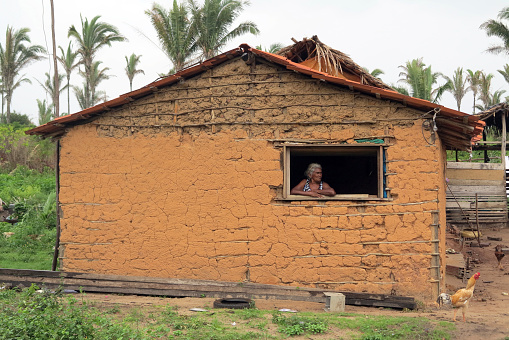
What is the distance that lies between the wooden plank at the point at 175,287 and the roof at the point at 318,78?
2.31 meters

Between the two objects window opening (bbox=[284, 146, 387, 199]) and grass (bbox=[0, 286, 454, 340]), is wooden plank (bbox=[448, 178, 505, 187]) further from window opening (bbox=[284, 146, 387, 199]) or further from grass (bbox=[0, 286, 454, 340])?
grass (bbox=[0, 286, 454, 340])

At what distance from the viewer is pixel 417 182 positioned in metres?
7.37

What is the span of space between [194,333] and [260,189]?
2.72 m

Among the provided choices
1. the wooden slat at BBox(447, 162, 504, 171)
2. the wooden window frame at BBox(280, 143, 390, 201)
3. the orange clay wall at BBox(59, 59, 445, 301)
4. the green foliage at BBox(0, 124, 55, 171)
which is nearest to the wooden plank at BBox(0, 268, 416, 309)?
the orange clay wall at BBox(59, 59, 445, 301)

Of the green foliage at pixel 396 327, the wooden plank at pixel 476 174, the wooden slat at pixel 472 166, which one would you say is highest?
the wooden slat at pixel 472 166

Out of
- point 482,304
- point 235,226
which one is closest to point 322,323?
point 235,226

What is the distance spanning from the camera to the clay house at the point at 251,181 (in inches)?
290

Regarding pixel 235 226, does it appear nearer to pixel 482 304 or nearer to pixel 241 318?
pixel 241 318

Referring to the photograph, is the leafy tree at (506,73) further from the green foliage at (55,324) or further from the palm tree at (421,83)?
the green foliage at (55,324)

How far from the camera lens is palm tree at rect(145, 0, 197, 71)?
20.1 meters

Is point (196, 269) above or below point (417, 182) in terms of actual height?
below

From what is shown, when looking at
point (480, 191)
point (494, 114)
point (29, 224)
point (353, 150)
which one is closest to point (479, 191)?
A: point (480, 191)

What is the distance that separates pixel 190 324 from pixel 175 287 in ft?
6.07

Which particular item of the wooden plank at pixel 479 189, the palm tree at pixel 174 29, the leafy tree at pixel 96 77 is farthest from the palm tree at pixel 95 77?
the wooden plank at pixel 479 189
